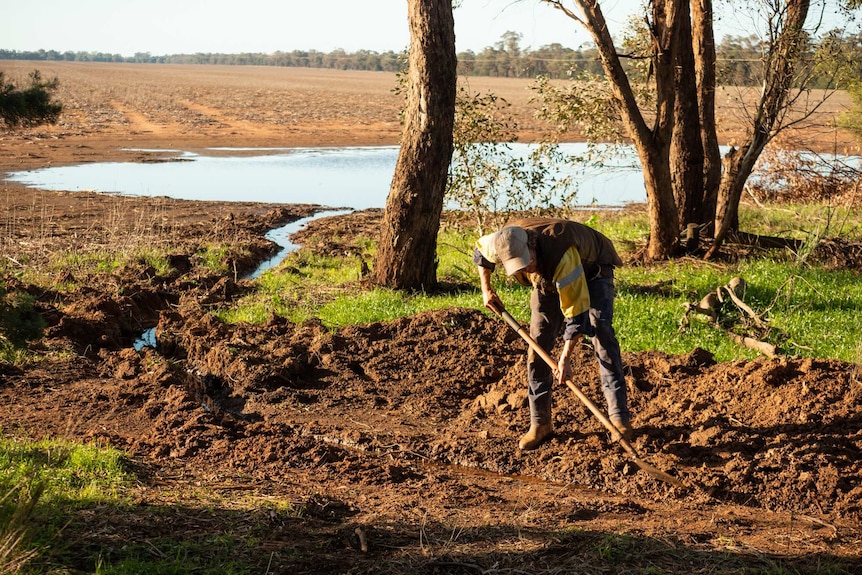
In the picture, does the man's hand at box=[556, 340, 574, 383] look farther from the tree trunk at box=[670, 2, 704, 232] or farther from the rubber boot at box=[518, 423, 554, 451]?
the tree trunk at box=[670, 2, 704, 232]

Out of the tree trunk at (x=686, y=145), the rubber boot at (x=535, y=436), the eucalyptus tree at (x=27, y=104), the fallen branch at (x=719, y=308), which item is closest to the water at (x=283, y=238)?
the tree trunk at (x=686, y=145)

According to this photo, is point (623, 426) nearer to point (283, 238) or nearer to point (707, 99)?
point (707, 99)

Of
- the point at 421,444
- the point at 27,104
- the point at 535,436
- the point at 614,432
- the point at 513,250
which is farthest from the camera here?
the point at 421,444

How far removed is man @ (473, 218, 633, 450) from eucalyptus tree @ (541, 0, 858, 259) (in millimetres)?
5865

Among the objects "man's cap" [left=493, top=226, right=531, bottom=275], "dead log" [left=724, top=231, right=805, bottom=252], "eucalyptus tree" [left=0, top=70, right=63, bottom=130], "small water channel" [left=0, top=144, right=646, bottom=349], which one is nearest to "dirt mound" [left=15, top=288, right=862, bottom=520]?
"man's cap" [left=493, top=226, right=531, bottom=275]

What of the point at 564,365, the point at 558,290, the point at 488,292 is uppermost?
the point at 558,290

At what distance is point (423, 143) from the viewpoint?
11039mm

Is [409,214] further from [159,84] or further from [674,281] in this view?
[159,84]

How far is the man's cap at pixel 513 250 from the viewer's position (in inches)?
223

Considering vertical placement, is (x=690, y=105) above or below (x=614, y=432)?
Result: above

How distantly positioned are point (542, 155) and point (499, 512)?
878 cm

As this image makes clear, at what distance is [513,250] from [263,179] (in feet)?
61.4

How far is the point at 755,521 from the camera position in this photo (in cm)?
570

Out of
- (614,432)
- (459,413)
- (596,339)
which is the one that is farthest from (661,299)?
(614,432)
